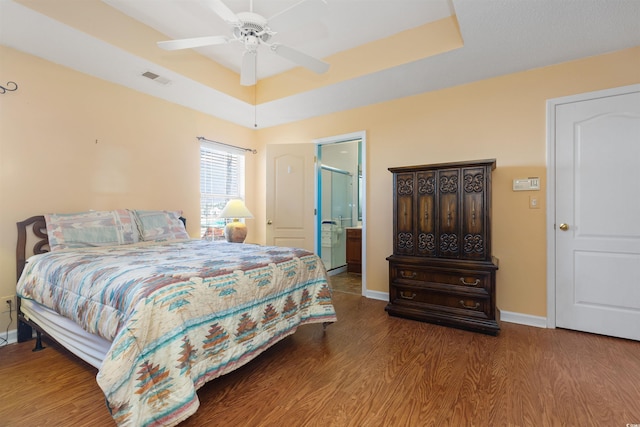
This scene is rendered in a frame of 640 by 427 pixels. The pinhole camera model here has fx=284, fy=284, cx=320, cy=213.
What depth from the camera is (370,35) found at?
289 centimetres

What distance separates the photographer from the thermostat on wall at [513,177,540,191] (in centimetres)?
279

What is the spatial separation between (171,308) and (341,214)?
4.47 metres

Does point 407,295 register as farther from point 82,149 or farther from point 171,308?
point 82,149

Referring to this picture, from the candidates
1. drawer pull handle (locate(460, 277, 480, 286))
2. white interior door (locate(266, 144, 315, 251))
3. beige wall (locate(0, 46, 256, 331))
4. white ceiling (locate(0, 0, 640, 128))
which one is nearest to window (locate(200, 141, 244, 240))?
beige wall (locate(0, 46, 256, 331))

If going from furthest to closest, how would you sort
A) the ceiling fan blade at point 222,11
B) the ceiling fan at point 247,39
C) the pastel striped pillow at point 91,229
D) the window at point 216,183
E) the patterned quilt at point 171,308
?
the window at point 216,183, the pastel striped pillow at point 91,229, the ceiling fan at point 247,39, the ceiling fan blade at point 222,11, the patterned quilt at point 171,308

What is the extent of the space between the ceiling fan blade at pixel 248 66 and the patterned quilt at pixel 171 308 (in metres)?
1.57

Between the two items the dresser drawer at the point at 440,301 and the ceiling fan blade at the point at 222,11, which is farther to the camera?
the dresser drawer at the point at 440,301

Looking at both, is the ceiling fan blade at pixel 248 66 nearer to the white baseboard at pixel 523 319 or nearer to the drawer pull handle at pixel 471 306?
the drawer pull handle at pixel 471 306

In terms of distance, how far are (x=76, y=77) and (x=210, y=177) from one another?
1.79m

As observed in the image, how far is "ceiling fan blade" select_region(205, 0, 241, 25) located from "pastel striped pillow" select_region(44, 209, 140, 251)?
7.06 feet

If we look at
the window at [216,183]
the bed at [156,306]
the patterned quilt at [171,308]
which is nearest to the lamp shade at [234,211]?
the window at [216,183]

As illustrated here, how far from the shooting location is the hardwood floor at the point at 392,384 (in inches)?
60.1

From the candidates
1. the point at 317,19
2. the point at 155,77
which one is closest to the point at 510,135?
the point at 317,19

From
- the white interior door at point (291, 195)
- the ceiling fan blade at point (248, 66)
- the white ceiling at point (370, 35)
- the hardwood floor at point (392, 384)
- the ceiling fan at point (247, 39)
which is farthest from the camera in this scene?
the white interior door at point (291, 195)
